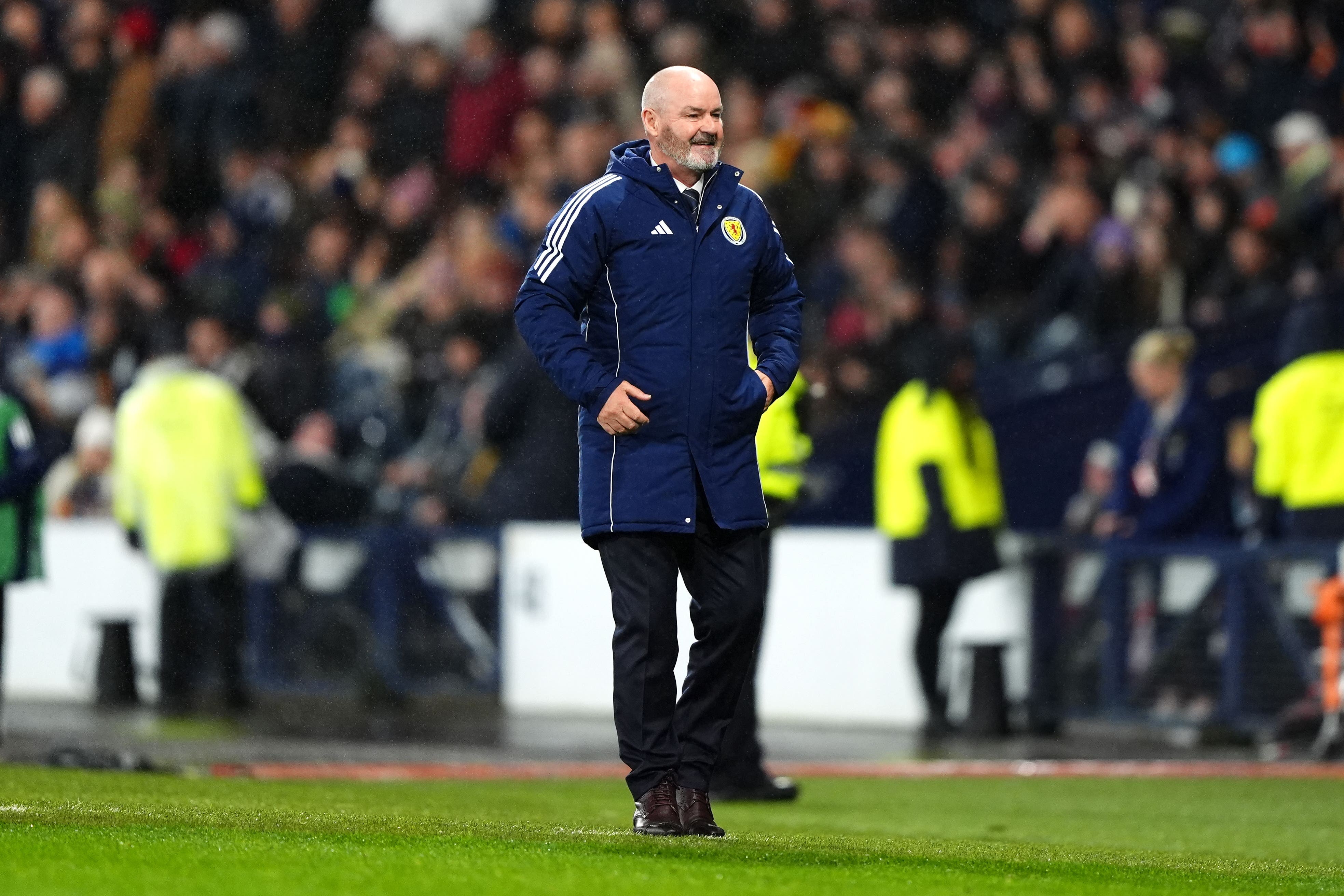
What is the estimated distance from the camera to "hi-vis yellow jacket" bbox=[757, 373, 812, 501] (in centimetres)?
944

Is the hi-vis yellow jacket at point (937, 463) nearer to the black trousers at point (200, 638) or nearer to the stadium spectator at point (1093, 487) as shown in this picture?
the stadium spectator at point (1093, 487)

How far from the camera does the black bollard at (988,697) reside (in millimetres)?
13508

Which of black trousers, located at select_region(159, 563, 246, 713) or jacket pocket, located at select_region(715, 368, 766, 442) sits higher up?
jacket pocket, located at select_region(715, 368, 766, 442)

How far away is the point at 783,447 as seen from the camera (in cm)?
948

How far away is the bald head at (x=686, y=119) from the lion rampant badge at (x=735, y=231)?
167 mm

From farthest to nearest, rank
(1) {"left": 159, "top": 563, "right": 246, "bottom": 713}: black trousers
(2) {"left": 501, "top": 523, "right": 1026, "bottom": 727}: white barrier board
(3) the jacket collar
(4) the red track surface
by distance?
(1) {"left": 159, "top": 563, "right": 246, "bottom": 713}: black trousers → (2) {"left": 501, "top": 523, "right": 1026, "bottom": 727}: white barrier board → (4) the red track surface → (3) the jacket collar

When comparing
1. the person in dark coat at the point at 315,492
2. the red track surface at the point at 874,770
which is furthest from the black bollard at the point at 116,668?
the red track surface at the point at 874,770

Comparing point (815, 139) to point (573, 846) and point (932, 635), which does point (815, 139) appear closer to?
point (932, 635)

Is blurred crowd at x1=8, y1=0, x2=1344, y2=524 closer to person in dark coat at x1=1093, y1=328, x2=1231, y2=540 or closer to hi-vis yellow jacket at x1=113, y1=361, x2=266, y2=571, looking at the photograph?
hi-vis yellow jacket at x1=113, y1=361, x2=266, y2=571

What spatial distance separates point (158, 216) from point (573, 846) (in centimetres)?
1651

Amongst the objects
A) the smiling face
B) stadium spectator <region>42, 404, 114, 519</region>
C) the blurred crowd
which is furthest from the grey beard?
stadium spectator <region>42, 404, 114, 519</region>

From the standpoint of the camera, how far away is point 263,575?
52.7ft

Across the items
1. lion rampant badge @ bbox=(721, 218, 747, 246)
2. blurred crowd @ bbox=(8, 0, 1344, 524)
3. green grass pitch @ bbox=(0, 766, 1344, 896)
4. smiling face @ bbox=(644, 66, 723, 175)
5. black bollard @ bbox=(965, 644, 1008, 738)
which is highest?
blurred crowd @ bbox=(8, 0, 1344, 524)

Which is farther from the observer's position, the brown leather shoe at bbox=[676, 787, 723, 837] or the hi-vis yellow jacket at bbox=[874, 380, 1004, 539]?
the hi-vis yellow jacket at bbox=[874, 380, 1004, 539]
